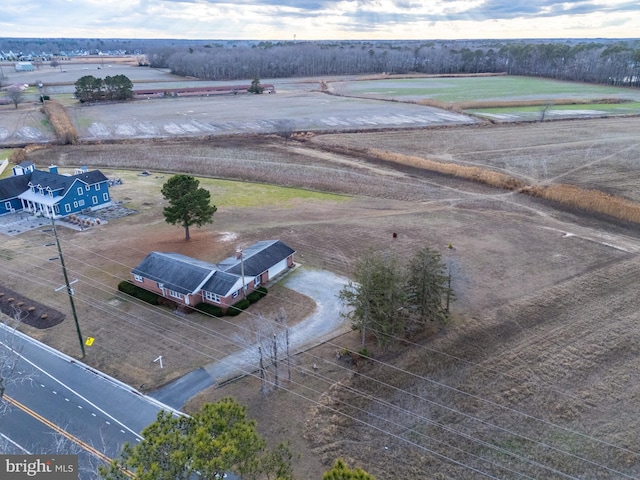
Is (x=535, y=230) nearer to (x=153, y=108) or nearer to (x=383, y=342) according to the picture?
(x=383, y=342)

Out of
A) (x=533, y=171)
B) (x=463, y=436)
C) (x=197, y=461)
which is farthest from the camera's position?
(x=533, y=171)

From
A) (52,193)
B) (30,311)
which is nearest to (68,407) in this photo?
(30,311)

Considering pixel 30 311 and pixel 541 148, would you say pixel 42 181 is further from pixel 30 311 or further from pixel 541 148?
pixel 541 148

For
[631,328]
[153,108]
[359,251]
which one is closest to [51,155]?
[153,108]

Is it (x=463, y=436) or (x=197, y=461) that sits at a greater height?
(x=197, y=461)

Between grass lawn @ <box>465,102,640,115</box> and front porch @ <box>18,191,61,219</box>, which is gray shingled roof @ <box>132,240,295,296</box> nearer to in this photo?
front porch @ <box>18,191,61,219</box>

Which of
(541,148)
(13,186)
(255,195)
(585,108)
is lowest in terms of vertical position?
(255,195)

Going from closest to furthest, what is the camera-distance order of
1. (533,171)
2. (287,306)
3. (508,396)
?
(508,396) → (287,306) → (533,171)

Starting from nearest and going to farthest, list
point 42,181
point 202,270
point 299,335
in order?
point 299,335 → point 202,270 → point 42,181
